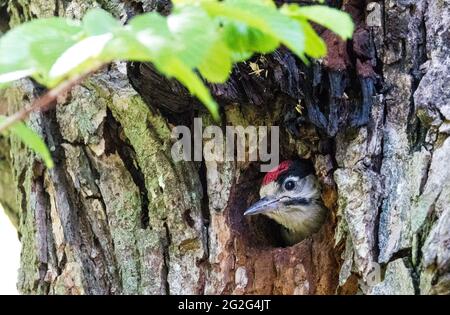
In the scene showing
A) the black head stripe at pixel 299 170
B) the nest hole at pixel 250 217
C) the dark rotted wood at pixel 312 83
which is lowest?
the nest hole at pixel 250 217

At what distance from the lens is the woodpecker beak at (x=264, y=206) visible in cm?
407

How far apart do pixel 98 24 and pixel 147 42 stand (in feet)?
0.56

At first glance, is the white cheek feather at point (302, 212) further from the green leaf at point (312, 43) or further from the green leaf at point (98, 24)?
the green leaf at point (98, 24)

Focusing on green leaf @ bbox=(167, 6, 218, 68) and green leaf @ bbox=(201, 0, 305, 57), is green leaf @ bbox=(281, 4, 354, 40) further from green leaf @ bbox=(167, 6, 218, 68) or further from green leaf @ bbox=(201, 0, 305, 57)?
green leaf @ bbox=(167, 6, 218, 68)

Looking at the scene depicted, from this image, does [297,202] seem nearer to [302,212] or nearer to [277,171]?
[302,212]

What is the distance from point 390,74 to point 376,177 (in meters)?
0.51

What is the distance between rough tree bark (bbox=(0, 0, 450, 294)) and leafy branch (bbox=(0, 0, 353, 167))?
5.31 feet

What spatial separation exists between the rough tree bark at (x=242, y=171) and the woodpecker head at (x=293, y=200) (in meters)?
0.39

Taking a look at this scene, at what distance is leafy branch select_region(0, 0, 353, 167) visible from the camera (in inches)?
60.2

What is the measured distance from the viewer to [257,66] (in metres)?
3.35

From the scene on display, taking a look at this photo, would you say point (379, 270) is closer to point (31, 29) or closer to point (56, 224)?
point (56, 224)

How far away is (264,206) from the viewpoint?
430cm

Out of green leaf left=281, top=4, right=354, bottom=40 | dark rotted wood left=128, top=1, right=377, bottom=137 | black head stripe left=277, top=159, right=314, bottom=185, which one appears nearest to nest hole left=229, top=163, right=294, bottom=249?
→ black head stripe left=277, top=159, right=314, bottom=185

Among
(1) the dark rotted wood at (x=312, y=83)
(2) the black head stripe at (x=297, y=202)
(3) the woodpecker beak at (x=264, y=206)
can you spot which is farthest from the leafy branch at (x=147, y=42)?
(2) the black head stripe at (x=297, y=202)
